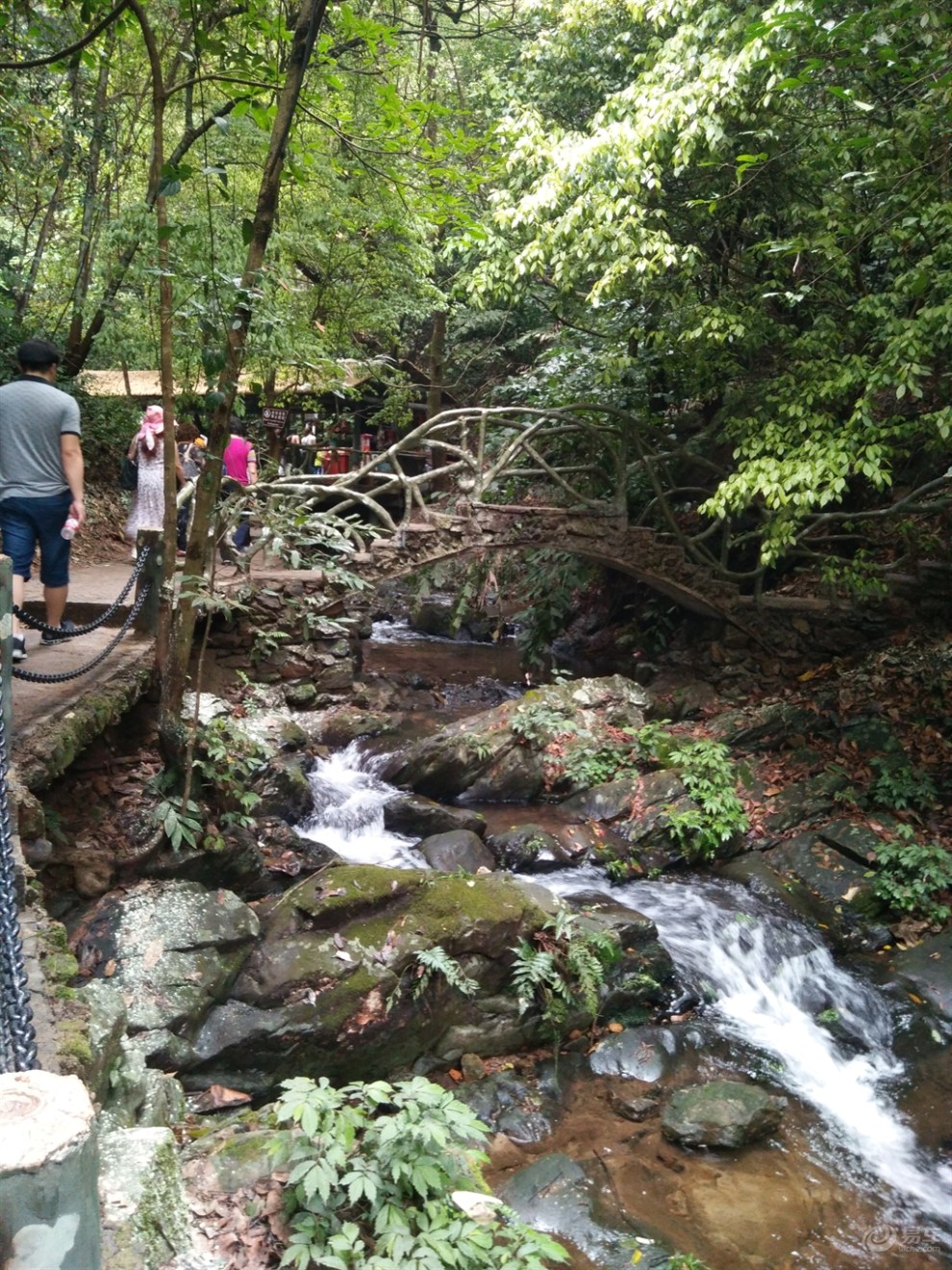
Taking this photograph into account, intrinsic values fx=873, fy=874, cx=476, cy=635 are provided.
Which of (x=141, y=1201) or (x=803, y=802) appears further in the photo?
(x=803, y=802)

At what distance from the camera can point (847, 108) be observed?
7449mm

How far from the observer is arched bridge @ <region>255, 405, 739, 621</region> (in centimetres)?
927

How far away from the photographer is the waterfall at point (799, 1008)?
17.5 ft

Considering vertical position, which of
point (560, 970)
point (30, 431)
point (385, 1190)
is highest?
point (30, 431)

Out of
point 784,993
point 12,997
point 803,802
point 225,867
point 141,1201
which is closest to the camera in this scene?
point 12,997

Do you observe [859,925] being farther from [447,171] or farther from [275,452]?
[275,452]

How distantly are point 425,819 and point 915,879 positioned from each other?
4.42 m

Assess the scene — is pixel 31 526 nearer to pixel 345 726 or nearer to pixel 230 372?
pixel 230 372

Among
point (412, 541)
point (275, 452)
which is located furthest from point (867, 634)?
point (275, 452)

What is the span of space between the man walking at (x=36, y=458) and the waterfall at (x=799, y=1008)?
5015mm

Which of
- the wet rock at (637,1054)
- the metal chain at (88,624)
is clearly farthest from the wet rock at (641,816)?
the metal chain at (88,624)

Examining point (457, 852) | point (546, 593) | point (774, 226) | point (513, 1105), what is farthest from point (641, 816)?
point (774, 226)

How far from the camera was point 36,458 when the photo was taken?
5441 mm

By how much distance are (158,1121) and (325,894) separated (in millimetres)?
2161
